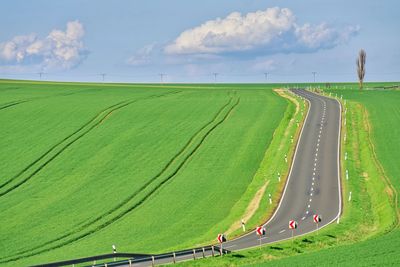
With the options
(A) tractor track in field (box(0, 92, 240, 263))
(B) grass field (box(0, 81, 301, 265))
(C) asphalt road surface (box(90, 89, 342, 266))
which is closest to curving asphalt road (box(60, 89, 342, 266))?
(C) asphalt road surface (box(90, 89, 342, 266))

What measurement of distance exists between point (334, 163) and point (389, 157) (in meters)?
5.23

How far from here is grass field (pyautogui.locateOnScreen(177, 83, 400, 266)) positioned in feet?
108

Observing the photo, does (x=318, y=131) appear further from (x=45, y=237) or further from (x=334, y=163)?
(x=45, y=237)

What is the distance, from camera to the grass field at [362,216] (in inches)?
1302

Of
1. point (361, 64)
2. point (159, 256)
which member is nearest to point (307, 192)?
point (159, 256)

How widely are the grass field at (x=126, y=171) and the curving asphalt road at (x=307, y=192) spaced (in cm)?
209

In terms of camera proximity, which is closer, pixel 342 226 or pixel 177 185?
pixel 342 226

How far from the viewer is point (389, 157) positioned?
224 ft

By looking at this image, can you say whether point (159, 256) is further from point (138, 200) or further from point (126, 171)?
point (126, 171)

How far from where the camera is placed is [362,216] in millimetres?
49781

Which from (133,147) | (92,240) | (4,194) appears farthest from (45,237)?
(133,147)

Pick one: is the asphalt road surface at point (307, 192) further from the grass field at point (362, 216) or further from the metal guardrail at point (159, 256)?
the grass field at point (362, 216)

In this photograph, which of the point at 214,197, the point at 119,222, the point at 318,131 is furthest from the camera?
the point at 318,131

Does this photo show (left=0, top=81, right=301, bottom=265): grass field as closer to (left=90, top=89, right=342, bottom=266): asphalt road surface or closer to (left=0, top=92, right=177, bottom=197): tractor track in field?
(left=0, top=92, right=177, bottom=197): tractor track in field
